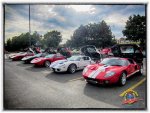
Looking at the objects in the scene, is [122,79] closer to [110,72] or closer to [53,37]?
[110,72]

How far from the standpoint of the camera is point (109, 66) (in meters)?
5.12

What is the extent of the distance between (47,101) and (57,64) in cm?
292

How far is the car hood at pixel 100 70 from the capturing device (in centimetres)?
468

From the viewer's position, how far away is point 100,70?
191 inches

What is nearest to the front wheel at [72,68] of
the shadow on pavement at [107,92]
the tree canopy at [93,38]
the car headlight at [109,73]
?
the tree canopy at [93,38]

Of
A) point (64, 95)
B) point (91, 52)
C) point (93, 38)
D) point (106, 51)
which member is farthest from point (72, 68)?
point (64, 95)

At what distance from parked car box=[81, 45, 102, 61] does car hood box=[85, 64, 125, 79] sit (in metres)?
3.56

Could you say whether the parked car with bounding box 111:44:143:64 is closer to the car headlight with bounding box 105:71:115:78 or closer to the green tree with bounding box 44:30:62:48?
the car headlight with bounding box 105:71:115:78

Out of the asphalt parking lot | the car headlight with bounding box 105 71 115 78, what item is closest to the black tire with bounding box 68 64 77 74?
the asphalt parking lot

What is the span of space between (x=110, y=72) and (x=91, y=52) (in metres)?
4.21

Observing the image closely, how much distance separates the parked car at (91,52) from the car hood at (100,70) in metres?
3.56

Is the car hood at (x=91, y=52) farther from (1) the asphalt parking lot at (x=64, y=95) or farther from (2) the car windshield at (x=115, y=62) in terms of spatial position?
(1) the asphalt parking lot at (x=64, y=95)

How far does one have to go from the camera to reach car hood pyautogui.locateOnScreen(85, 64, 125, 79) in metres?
4.68

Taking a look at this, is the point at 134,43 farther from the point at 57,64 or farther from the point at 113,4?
the point at 57,64
